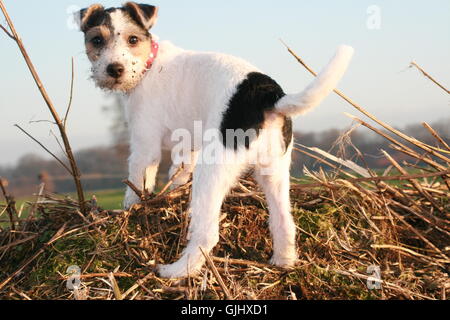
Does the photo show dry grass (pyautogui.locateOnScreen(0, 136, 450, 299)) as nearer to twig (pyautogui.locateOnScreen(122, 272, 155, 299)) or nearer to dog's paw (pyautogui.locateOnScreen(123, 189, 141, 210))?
twig (pyautogui.locateOnScreen(122, 272, 155, 299))

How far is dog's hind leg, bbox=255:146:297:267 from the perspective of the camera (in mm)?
3877

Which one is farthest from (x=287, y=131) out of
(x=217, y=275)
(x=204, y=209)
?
(x=217, y=275)

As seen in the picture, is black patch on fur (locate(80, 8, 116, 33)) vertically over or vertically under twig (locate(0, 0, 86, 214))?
over

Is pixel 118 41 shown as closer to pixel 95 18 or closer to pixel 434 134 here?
pixel 95 18

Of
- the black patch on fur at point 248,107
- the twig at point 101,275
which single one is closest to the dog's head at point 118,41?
the black patch on fur at point 248,107

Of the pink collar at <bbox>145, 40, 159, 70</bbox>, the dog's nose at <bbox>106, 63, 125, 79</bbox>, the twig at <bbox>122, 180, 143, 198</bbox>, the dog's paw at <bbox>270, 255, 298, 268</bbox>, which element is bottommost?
the dog's paw at <bbox>270, 255, 298, 268</bbox>

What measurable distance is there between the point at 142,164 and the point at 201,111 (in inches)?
31.0

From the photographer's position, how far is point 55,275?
390 cm

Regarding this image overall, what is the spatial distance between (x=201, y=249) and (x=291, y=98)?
51.7 inches

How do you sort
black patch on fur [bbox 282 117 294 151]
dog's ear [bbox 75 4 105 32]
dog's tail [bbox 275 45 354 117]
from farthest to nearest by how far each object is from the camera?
dog's ear [bbox 75 4 105 32], black patch on fur [bbox 282 117 294 151], dog's tail [bbox 275 45 354 117]

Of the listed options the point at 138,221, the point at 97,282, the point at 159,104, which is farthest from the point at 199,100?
the point at 97,282

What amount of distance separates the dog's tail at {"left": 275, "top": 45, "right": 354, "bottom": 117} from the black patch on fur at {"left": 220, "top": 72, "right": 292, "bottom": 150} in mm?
96

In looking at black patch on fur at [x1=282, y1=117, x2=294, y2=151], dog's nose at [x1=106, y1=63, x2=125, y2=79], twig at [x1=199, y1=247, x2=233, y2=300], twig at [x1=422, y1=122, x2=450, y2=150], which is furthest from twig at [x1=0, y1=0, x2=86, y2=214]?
twig at [x1=422, y1=122, x2=450, y2=150]

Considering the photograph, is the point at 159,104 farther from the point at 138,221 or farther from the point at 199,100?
the point at 138,221
